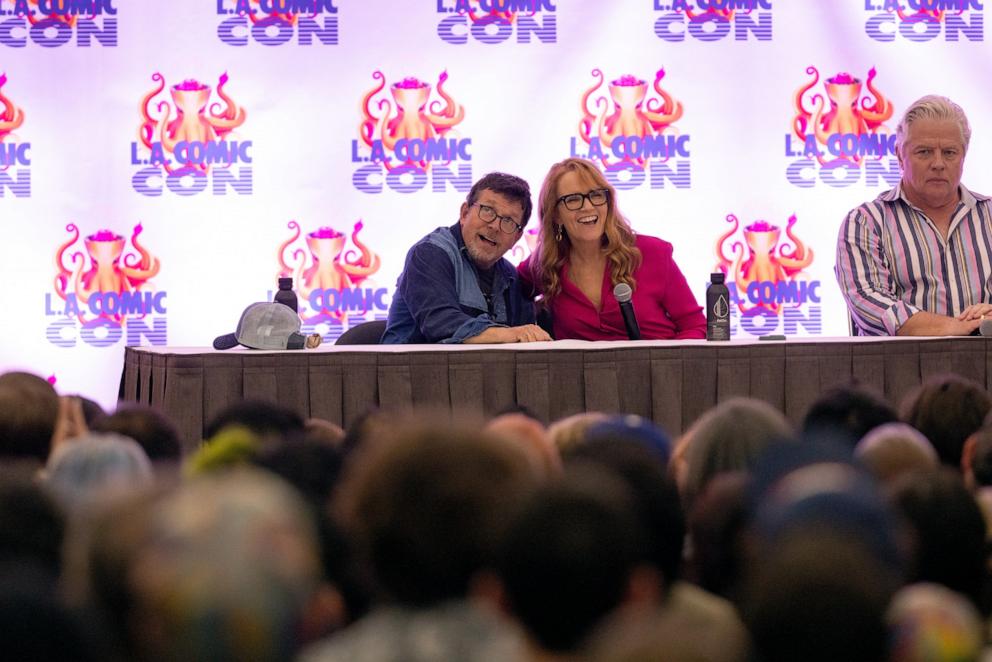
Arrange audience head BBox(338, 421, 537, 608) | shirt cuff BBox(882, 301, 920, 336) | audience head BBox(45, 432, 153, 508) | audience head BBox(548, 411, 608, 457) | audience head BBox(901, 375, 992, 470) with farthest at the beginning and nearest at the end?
shirt cuff BBox(882, 301, 920, 336), audience head BBox(901, 375, 992, 470), audience head BBox(548, 411, 608, 457), audience head BBox(45, 432, 153, 508), audience head BBox(338, 421, 537, 608)

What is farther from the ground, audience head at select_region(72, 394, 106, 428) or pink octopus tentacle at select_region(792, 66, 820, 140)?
pink octopus tentacle at select_region(792, 66, 820, 140)

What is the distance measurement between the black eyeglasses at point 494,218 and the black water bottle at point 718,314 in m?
0.60

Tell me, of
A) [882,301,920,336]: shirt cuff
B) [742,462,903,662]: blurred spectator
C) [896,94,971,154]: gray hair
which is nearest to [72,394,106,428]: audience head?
[742,462,903,662]: blurred spectator

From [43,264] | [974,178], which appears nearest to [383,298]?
[43,264]

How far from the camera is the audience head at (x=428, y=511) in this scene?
0.92 metres

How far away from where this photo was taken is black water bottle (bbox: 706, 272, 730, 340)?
3.46 m

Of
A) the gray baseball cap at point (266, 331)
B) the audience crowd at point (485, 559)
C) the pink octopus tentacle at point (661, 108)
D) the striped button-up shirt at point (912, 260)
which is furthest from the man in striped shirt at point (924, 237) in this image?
the audience crowd at point (485, 559)

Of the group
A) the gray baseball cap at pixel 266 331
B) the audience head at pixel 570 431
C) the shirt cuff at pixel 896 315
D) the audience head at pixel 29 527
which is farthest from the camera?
the shirt cuff at pixel 896 315

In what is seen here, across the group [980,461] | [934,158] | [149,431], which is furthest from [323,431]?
[934,158]

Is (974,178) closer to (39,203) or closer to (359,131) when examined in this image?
(359,131)

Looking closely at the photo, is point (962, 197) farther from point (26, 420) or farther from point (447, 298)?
point (26, 420)

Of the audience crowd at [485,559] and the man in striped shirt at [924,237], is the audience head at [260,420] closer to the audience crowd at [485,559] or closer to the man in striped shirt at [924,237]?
the audience crowd at [485,559]

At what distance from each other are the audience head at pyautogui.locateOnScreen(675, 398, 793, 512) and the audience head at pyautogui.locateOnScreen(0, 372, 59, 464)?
82 cm

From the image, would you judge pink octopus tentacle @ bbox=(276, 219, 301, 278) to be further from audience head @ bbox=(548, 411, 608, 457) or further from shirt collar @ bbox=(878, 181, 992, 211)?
audience head @ bbox=(548, 411, 608, 457)
